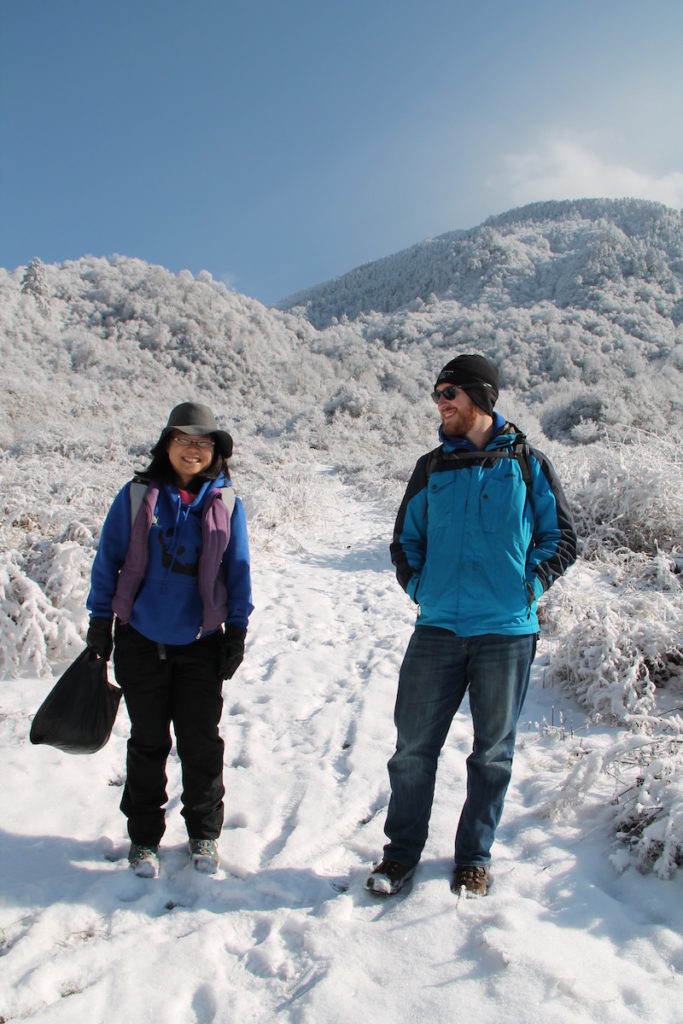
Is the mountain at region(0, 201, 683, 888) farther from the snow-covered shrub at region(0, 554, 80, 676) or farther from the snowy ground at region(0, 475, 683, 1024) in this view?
the snowy ground at region(0, 475, 683, 1024)

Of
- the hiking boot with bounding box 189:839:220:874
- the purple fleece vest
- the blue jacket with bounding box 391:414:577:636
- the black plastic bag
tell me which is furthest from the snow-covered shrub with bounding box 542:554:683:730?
the black plastic bag

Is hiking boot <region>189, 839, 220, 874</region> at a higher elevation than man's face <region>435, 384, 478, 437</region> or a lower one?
lower

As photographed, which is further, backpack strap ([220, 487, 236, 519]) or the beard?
backpack strap ([220, 487, 236, 519])

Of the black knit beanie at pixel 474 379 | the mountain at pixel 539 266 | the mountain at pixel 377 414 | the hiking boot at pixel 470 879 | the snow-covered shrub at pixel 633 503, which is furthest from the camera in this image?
the mountain at pixel 539 266

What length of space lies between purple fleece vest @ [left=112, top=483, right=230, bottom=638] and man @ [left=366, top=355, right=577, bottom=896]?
810mm

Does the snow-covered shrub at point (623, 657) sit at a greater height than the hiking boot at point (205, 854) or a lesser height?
greater

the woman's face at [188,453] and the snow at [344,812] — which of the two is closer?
the snow at [344,812]

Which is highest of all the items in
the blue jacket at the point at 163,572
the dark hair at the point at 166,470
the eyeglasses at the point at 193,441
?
the eyeglasses at the point at 193,441

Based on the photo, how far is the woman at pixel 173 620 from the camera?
2.37m

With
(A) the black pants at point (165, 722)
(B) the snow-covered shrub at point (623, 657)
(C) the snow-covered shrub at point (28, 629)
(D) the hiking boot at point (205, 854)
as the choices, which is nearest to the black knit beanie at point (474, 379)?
(A) the black pants at point (165, 722)

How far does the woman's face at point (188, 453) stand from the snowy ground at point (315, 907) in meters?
1.63

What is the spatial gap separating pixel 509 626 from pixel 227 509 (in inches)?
48.6

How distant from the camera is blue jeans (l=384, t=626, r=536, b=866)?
2.21 metres

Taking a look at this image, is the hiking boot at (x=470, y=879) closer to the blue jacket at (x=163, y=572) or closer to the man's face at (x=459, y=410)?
the blue jacket at (x=163, y=572)
